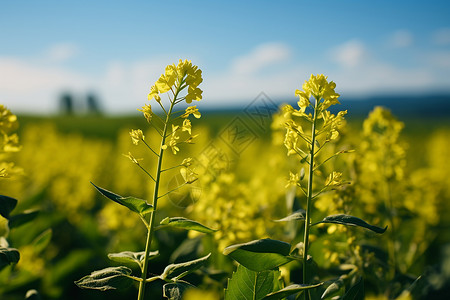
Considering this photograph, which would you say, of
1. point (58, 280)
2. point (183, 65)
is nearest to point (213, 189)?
point (183, 65)

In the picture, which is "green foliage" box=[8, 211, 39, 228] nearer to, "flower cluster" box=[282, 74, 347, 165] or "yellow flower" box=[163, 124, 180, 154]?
"yellow flower" box=[163, 124, 180, 154]

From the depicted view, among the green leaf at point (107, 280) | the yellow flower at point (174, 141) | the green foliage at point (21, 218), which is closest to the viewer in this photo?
the green leaf at point (107, 280)

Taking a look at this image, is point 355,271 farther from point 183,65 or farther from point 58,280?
point 58,280

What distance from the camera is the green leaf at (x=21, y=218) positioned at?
6.27ft

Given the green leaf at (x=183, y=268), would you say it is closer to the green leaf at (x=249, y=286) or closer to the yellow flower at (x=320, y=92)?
the green leaf at (x=249, y=286)

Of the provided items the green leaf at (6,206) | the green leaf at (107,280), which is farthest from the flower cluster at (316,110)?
the green leaf at (6,206)

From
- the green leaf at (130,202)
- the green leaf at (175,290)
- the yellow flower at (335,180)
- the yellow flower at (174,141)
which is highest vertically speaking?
the yellow flower at (174,141)

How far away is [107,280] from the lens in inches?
53.3

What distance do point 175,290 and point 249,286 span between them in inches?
12.9

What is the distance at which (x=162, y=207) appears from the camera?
18.0ft

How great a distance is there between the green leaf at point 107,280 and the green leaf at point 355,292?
85 cm

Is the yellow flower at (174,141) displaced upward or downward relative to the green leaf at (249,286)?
upward

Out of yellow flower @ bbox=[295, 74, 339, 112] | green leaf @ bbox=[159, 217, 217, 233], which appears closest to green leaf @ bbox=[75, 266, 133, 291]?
green leaf @ bbox=[159, 217, 217, 233]

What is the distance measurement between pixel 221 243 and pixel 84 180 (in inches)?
200
